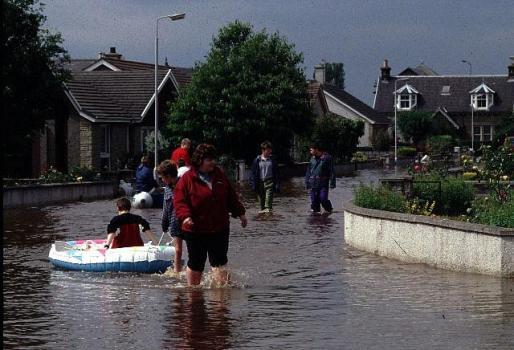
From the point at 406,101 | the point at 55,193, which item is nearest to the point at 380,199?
the point at 55,193

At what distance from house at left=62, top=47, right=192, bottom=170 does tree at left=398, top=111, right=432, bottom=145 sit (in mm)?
42060

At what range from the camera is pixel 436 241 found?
16141mm

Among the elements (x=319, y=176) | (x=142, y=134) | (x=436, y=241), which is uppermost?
(x=142, y=134)

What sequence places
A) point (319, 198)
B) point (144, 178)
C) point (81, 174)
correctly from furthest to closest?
point (81, 174), point (144, 178), point (319, 198)

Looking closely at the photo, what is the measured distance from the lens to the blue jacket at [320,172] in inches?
1085

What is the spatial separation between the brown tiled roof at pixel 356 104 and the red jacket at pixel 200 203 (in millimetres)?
97779

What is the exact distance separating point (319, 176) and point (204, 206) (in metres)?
14.4

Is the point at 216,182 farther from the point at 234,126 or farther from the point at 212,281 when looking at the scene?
the point at 234,126

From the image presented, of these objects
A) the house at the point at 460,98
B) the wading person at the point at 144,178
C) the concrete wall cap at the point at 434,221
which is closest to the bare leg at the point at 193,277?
the concrete wall cap at the point at 434,221

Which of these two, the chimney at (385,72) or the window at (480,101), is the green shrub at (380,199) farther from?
the chimney at (385,72)

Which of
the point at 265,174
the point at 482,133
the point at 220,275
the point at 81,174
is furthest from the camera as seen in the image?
the point at 482,133

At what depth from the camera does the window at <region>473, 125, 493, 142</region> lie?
118938mm

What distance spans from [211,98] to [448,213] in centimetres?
4007

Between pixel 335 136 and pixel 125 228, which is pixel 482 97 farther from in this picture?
pixel 125 228
